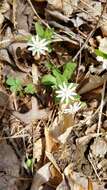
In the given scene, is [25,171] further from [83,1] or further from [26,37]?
[83,1]

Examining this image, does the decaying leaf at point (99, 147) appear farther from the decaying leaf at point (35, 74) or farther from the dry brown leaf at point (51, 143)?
the decaying leaf at point (35, 74)

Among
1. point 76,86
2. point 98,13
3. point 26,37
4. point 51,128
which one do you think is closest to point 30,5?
point 26,37

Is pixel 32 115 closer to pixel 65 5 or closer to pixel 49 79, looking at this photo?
pixel 49 79

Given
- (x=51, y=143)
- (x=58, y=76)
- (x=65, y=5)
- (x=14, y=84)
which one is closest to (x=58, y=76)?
(x=58, y=76)

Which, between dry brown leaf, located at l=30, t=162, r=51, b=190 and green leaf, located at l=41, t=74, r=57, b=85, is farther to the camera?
green leaf, located at l=41, t=74, r=57, b=85

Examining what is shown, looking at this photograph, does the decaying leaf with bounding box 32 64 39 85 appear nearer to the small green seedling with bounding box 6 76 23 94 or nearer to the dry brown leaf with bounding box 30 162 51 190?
the small green seedling with bounding box 6 76 23 94

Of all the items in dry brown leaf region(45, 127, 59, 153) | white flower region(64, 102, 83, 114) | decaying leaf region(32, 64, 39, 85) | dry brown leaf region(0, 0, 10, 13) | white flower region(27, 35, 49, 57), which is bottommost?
dry brown leaf region(45, 127, 59, 153)

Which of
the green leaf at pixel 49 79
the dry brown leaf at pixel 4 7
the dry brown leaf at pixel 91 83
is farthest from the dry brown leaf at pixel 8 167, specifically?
the dry brown leaf at pixel 4 7

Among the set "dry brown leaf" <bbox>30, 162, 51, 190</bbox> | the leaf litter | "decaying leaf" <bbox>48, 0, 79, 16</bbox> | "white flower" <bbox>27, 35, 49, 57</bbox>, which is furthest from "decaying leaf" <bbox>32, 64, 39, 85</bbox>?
"dry brown leaf" <bbox>30, 162, 51, 190</bbox>
